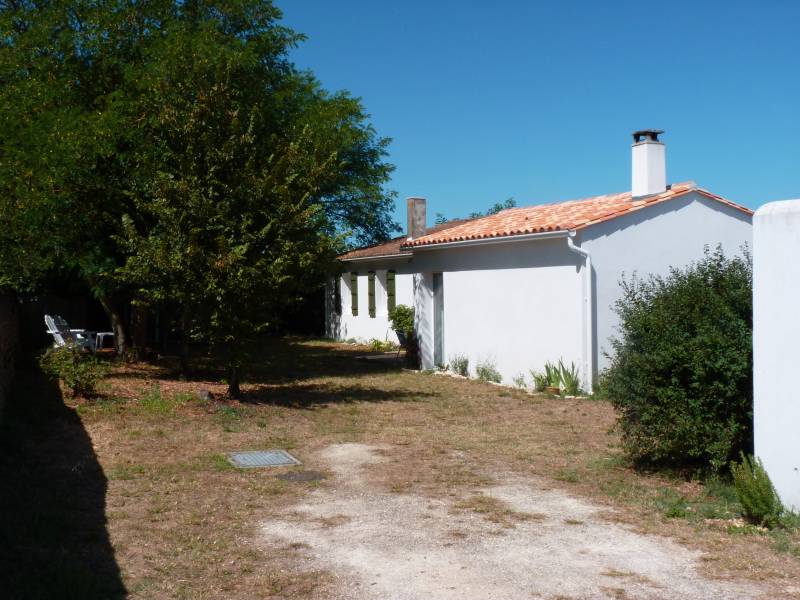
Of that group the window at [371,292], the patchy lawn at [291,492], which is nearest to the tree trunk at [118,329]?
the patchy lawn at [291,492]

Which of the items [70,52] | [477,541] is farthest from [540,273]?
[70,52]

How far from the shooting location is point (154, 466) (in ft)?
26.9

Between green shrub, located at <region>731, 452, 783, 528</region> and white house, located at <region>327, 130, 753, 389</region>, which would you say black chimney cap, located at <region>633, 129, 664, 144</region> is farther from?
green shrub, located at <region>731, 452, 783, 528</region>

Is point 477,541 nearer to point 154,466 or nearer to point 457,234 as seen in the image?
point 154,466

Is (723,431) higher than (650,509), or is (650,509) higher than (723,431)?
(723,431)

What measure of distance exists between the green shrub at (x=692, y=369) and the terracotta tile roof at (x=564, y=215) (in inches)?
220

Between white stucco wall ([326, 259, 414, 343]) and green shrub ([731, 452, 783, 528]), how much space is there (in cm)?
1603

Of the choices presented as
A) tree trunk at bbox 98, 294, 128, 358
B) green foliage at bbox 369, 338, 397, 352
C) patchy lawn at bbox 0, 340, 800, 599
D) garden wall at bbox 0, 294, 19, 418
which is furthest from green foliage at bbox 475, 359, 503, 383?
garden wall at bbox 0, 294, 19, 418

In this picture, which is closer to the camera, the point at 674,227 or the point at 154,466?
the point at 154,466

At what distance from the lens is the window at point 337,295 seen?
2750 centimetres

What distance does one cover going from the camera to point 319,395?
44.7ft

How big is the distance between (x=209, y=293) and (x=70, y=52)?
23.5ft

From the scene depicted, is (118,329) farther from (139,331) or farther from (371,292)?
→ (371,292)

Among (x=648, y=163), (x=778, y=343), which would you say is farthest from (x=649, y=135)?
(x=778, y=343)
